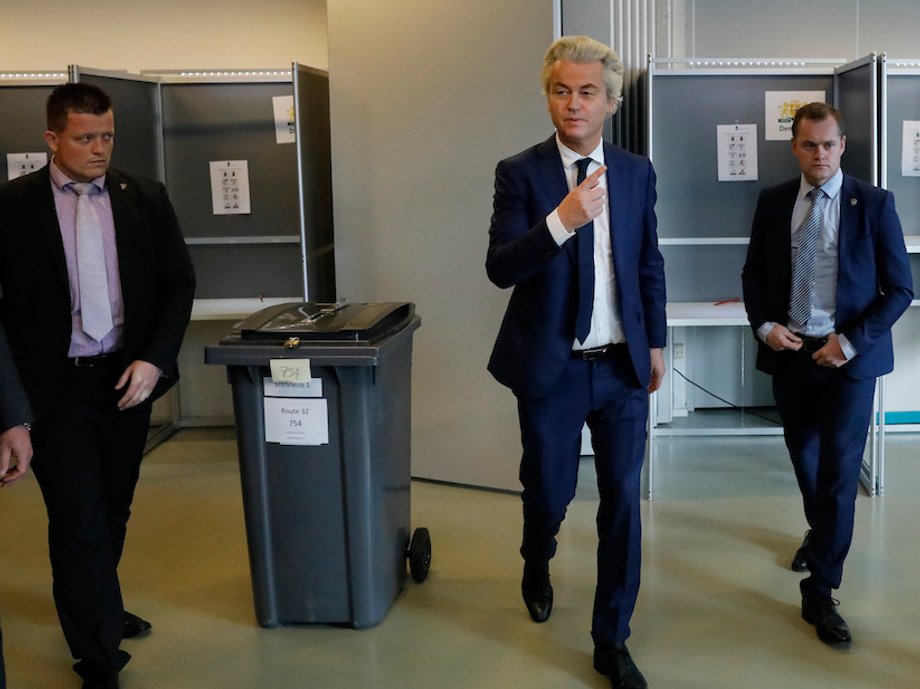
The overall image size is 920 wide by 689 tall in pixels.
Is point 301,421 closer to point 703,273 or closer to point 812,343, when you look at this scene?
point 812,343

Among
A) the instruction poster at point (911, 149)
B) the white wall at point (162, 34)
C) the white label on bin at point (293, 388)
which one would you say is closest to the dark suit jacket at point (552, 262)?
the white label on bin at point (293, 388)

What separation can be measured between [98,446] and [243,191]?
310 cm

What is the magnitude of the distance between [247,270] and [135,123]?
0.99 metres

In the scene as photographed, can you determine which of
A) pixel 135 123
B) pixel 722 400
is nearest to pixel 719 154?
pixel 722 400

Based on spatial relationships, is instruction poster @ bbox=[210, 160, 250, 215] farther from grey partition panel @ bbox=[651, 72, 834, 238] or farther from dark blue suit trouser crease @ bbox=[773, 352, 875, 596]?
dark blue suit trouser crease @ bbox=[773, 352, 875, 596]

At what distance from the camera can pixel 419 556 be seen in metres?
3.74

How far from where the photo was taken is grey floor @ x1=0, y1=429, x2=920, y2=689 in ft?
10.3

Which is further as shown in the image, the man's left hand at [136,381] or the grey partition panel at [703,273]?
the grey partition panel at [703,273]

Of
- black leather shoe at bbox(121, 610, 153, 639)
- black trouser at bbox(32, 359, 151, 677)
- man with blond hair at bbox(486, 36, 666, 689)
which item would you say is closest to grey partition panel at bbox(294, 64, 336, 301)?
black leather shoe at bbox(121, 610, 153, 639)

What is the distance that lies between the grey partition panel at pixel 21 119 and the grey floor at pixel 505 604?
5.84 ft

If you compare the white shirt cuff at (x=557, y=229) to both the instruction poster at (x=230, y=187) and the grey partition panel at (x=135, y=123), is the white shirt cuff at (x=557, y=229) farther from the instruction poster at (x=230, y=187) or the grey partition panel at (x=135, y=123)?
the instruction poster at (x=230, y=187)

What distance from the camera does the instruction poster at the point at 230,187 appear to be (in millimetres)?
5945

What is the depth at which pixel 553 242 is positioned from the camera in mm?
2648

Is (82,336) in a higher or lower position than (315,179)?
lower
